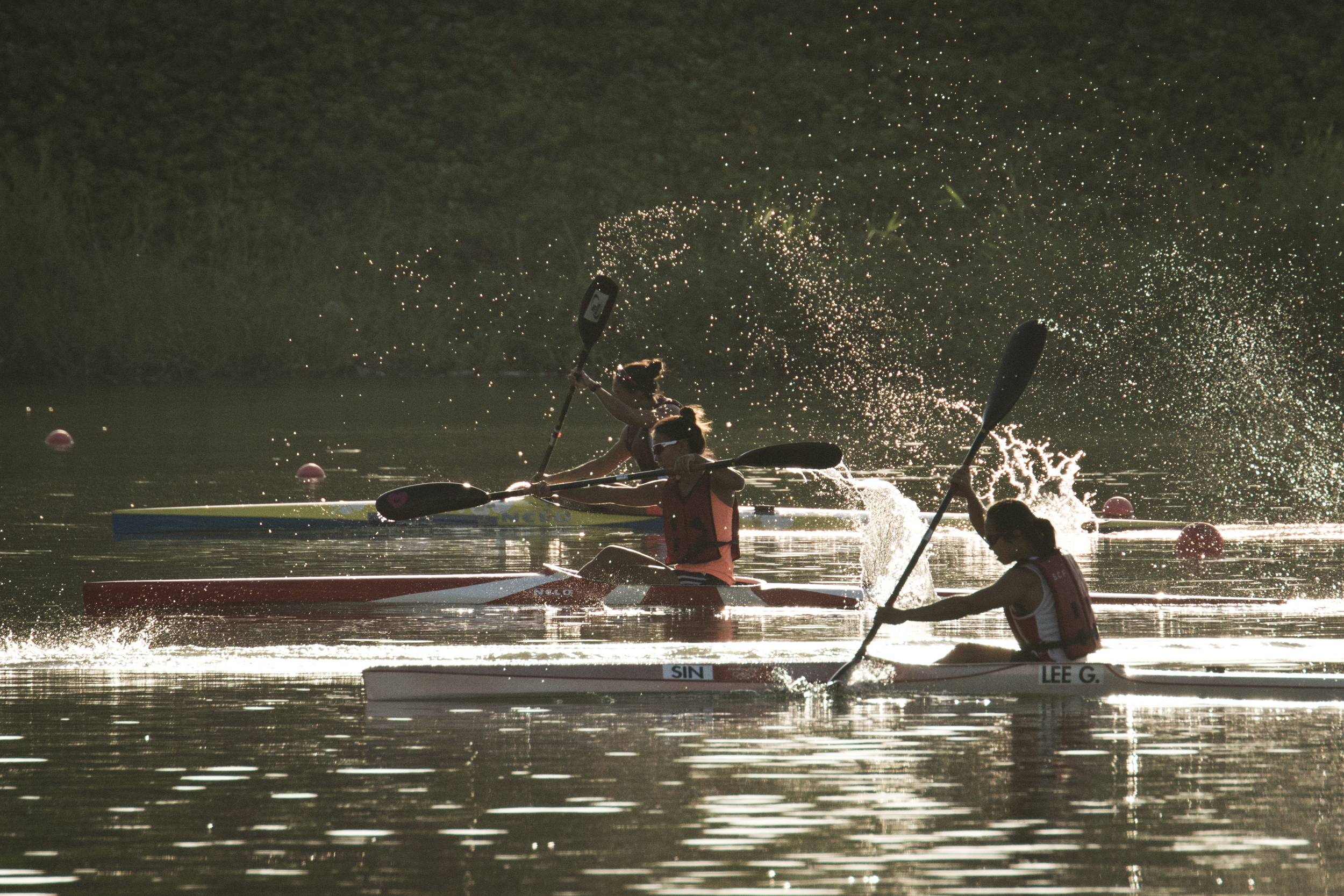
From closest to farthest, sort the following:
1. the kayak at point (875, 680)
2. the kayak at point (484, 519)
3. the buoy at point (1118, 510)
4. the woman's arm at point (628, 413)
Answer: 1. the kayak at point (875, 680)
2. the woman's arm at point (628, 413)
3. the kayak at point (484, 519)
4. the buoy at point (1118, 510)

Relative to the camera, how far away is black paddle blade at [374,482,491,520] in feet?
31.9

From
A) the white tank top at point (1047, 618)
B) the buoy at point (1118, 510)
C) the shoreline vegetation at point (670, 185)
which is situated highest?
the shoreline vegetation at point (670, 185)

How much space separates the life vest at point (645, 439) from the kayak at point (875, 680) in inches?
110

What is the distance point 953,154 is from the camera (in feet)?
130

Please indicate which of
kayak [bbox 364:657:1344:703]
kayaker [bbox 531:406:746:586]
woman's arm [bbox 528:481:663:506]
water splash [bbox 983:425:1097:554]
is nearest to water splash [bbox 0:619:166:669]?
kayak [bbox 364:657:1344:703]

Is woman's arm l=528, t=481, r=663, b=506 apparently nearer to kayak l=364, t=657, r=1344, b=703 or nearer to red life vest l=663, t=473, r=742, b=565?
red life vest l=663, t=473, r=742, b=565

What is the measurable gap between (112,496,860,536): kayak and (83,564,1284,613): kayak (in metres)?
2.82

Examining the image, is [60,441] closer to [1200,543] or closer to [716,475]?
[1200,543]

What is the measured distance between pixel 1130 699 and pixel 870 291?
2327cm

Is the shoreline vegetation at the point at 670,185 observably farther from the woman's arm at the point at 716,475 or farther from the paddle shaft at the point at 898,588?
the paddle shaft at the point at 898,588

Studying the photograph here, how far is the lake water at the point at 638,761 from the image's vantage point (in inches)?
200

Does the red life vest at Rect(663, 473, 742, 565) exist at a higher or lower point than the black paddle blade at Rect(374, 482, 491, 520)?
lower

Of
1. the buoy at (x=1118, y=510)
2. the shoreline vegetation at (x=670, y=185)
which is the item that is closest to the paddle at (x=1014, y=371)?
the buoy at (x=1118, y=510)

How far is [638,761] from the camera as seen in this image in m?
6.21
